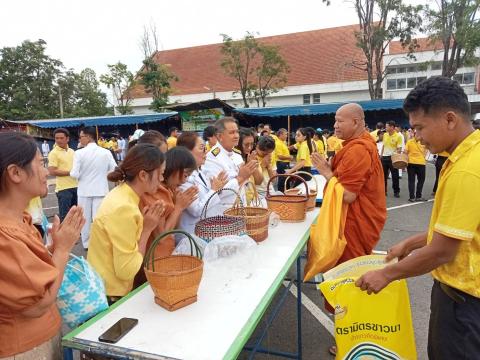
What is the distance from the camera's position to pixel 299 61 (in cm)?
3102

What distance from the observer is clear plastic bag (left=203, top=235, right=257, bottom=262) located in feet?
6.68

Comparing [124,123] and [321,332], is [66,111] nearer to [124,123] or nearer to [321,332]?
[124,123]

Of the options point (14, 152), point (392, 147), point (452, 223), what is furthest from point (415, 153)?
point (14, 152)

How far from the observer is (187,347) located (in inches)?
50.5

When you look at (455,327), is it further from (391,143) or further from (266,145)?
(391,143)

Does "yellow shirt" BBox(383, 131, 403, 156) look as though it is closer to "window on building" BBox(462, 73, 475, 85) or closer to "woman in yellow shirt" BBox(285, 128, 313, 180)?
"woman in yellow shirt" BBox(285, 128, 313, 180)

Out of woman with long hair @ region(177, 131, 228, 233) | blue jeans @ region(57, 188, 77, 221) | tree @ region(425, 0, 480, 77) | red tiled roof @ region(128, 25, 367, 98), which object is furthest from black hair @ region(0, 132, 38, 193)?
red tiled roof @ region(128, 25, 367, 98)

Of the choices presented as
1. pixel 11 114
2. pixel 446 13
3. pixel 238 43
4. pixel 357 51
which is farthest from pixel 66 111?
pixel 446 13

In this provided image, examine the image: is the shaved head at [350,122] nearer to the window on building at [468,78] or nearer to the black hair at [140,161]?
the black hair at [140,161]

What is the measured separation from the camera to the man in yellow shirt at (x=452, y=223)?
51.9 inches

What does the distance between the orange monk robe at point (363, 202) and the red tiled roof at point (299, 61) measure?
87.8ft

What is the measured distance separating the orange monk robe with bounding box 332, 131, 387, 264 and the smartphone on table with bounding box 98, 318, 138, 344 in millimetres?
1756

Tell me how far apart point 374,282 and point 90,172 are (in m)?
4.32

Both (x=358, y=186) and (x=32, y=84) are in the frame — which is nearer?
(x=358, y=186)
